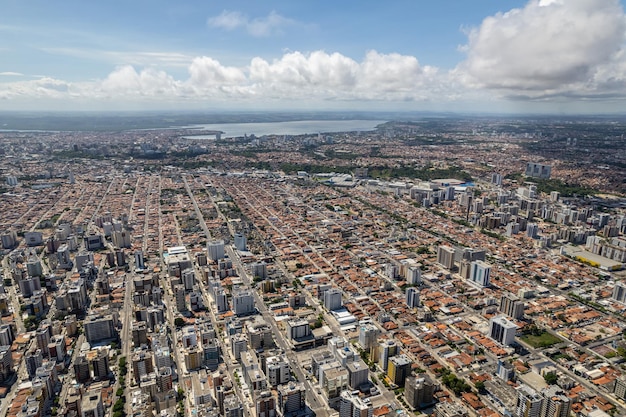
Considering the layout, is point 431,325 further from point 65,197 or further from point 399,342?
A: point 65,197

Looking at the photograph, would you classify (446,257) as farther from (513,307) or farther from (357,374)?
(357,374)

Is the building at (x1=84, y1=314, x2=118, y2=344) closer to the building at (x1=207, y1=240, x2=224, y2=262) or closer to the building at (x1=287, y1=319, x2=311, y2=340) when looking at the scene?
the building at (x1=287, y1=319, x2=311, y2=340)

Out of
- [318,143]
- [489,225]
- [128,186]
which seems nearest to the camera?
[489,225]

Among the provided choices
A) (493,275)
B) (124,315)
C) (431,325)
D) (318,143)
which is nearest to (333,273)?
(431,325)

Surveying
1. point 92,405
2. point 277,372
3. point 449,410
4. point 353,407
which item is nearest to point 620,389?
point 449,410

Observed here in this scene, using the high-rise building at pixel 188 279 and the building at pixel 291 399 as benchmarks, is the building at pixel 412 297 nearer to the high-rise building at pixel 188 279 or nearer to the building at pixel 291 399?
the building at pixel 291 399
